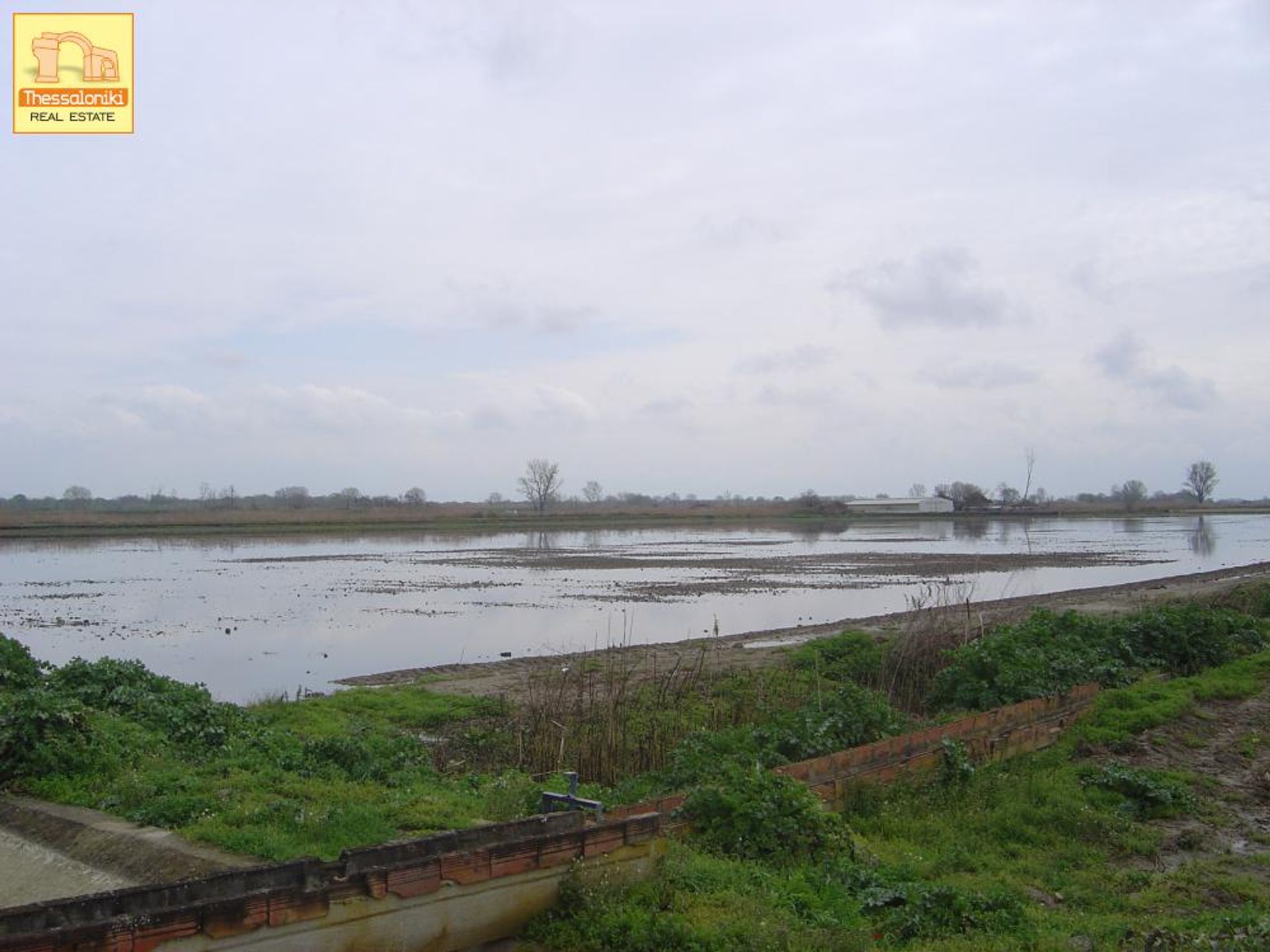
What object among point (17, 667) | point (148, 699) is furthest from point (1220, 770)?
point (17, 667)

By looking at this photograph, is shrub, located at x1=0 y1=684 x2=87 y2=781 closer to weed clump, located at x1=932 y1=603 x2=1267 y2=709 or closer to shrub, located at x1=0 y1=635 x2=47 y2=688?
shrub, located at x1=0 y1=635 x2=47 y2=688

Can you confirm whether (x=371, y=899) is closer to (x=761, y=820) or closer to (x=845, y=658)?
(x=761, y=820)

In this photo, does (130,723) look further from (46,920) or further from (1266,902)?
(1266,902)

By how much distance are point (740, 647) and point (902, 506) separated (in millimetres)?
113950

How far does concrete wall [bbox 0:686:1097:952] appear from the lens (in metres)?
4.28

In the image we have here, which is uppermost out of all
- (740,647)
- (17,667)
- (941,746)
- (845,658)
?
(17,667)

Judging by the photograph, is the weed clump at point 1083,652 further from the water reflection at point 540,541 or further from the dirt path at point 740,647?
the water reflection at point 540,541

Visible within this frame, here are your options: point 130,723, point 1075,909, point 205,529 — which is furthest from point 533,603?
point 205,529

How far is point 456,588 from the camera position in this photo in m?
34.7

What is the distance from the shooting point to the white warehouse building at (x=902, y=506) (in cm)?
12319

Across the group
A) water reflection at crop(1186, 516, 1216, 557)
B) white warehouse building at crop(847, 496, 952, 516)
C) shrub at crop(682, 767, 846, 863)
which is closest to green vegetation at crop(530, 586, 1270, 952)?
shrub at crop(682, 767, 846, 863)

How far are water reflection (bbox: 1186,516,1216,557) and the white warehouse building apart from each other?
3167 cm

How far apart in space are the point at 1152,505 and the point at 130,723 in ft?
537

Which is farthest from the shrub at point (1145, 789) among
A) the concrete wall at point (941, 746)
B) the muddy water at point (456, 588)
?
the muddy water at point (456, 588)
